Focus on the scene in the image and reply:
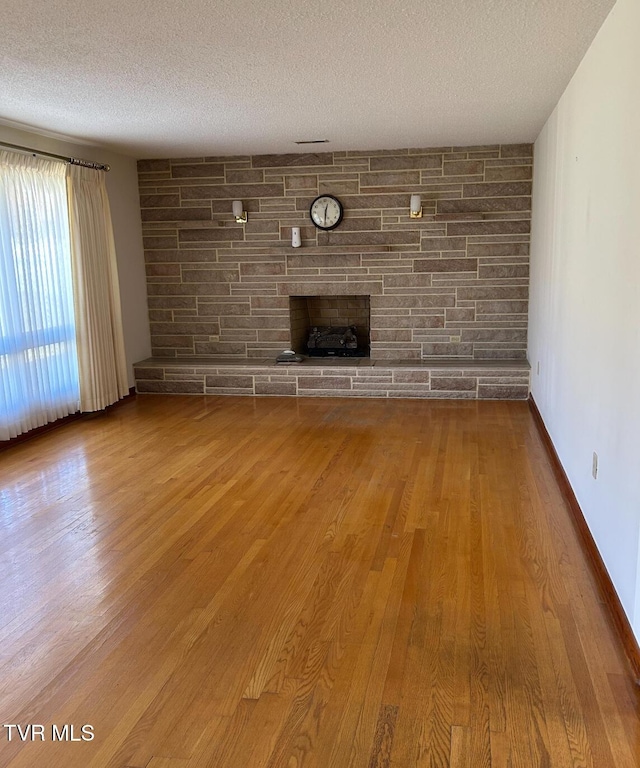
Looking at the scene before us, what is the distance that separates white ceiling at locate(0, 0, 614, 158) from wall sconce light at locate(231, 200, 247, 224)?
1129 mm

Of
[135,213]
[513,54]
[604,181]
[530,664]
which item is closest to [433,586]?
[530,664]

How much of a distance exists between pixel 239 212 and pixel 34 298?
2.29 meters

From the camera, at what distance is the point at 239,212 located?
255 inches

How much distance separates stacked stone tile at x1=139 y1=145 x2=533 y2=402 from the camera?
20.4 ft

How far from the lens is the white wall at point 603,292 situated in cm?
223

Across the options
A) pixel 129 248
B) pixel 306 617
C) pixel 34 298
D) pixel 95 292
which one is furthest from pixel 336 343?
pixel 306 617

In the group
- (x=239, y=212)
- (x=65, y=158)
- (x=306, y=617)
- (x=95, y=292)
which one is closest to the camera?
(x=306, y=617)

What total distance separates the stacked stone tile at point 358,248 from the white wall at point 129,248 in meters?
0.13

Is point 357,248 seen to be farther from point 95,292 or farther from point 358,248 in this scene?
point 95,292

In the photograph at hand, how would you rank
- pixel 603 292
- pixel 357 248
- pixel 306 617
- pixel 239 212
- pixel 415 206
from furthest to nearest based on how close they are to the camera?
pixel 239 212, pixel 357 248, pixel 415 206, pixel 603 292, pixel 306 617

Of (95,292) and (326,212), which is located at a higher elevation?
(326,212)

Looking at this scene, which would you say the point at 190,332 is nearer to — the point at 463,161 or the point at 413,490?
the point at 463,161

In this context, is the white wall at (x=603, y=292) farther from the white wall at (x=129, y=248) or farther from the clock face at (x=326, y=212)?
the white wall at (x=129, y=248)

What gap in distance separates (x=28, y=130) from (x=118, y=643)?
4123 mm
